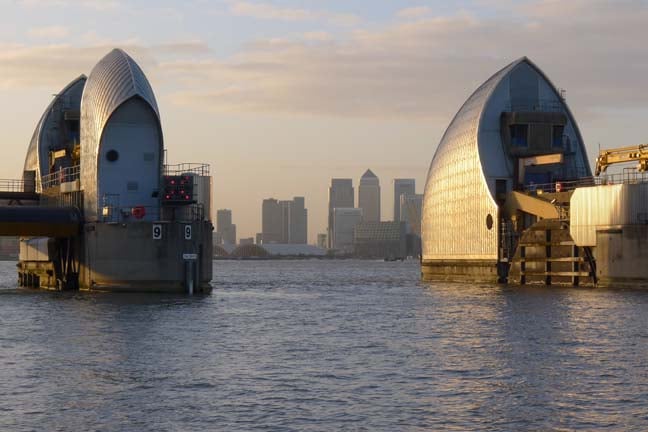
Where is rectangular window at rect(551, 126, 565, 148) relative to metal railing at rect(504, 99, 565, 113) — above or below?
below

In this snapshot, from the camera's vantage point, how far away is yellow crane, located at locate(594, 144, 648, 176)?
95.0 m

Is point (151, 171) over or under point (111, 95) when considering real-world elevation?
under

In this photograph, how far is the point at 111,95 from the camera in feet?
283

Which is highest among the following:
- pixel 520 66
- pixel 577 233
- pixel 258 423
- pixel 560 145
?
pixel 520 66

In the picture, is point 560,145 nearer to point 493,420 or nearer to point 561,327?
point 561,327

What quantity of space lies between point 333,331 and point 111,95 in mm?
36796

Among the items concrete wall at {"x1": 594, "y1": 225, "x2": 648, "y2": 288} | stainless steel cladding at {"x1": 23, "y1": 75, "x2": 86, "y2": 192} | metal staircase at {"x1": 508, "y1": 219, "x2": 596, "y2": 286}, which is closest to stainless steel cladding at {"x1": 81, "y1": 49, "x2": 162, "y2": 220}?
stainless steel cladding at {"x1": 23, "y1": 75, "x2": 86, "y2": 192}

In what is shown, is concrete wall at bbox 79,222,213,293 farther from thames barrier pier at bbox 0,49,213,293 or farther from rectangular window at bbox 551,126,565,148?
rectangular window at bbox 551,126,565,148

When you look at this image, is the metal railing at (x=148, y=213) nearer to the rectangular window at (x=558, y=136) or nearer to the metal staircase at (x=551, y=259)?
the metal staircase at (x=551, y=259)

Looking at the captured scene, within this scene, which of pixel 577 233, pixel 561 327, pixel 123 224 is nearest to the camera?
pixel 561 327

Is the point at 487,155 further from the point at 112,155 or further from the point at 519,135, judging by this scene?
the point at 112,155

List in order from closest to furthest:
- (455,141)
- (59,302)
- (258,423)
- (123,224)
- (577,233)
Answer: (258,423) → (59,302) → (123,224) → (577,233) → (455,141)

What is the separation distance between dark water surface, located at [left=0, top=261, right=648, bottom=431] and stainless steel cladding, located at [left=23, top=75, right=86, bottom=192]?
44.5 m

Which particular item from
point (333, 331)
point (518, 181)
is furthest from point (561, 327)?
point (518, 181)
